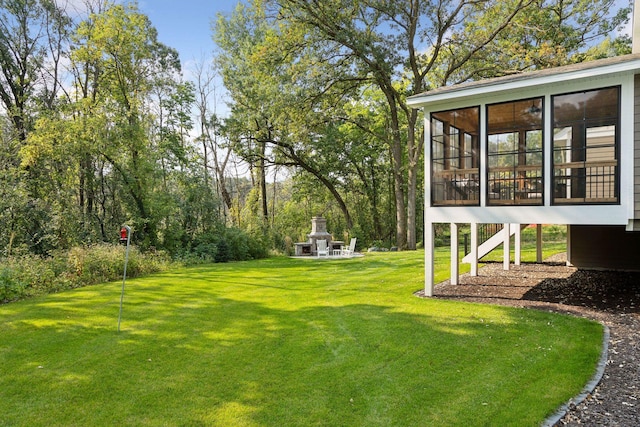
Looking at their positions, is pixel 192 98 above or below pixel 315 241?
above

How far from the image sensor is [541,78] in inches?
254

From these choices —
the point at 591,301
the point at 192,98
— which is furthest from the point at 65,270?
the point at 192,98

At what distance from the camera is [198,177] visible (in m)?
17.4

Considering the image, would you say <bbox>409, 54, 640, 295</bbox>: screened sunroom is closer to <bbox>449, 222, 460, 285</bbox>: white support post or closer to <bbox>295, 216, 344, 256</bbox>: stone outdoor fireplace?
<bbox>449, 222, 460, 285</bbox>: white support post

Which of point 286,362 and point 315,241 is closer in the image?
point 286,362

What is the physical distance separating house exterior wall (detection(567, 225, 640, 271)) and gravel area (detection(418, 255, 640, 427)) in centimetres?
50

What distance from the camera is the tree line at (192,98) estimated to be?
43.4ft

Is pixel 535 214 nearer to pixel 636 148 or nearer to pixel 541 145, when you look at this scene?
pixel 541 145

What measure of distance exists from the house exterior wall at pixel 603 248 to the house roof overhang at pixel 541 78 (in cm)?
564

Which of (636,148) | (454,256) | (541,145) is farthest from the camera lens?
(454,256)

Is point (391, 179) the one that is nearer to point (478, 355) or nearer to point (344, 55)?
point (344, 55)

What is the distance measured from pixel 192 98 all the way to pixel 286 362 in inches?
698

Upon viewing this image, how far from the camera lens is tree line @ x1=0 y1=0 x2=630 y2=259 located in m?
13.2

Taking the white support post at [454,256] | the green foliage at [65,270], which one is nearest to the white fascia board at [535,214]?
the white support post at [454,256]
